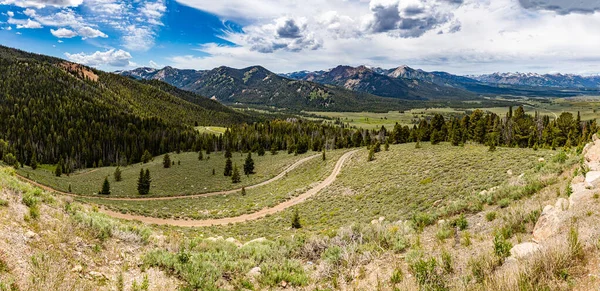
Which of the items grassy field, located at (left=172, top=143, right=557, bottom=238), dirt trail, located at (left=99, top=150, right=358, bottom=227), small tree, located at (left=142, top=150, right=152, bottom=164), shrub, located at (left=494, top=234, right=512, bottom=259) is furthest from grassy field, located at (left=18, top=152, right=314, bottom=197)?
shrub, located at (left=494, top=234, right=512, bottom=259)

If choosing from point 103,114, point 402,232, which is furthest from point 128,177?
point 103,114

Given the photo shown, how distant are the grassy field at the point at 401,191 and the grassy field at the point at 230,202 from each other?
632 cm

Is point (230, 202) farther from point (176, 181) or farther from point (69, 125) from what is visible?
point (69, 125)

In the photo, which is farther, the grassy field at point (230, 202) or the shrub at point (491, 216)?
the grassy field at point (230, 202)

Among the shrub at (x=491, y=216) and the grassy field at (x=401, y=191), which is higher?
the shrub at (x=491, y=216)

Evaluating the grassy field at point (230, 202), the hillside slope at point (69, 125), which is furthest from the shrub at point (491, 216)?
the hillside slope at point (69, 125)

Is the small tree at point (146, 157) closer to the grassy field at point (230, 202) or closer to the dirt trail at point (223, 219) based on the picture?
the grassy field at point (230, 202)

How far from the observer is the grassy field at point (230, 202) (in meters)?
36.2

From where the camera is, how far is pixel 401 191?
30.4m

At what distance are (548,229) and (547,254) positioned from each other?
2704 millimetres

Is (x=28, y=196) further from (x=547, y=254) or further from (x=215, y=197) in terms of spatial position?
(x=215, y=197)

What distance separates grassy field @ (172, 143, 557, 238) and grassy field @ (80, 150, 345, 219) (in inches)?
249

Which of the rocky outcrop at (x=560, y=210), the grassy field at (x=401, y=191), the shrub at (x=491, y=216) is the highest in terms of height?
the rocky outcrop at (x=560, y=210)

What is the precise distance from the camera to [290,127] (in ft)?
487
